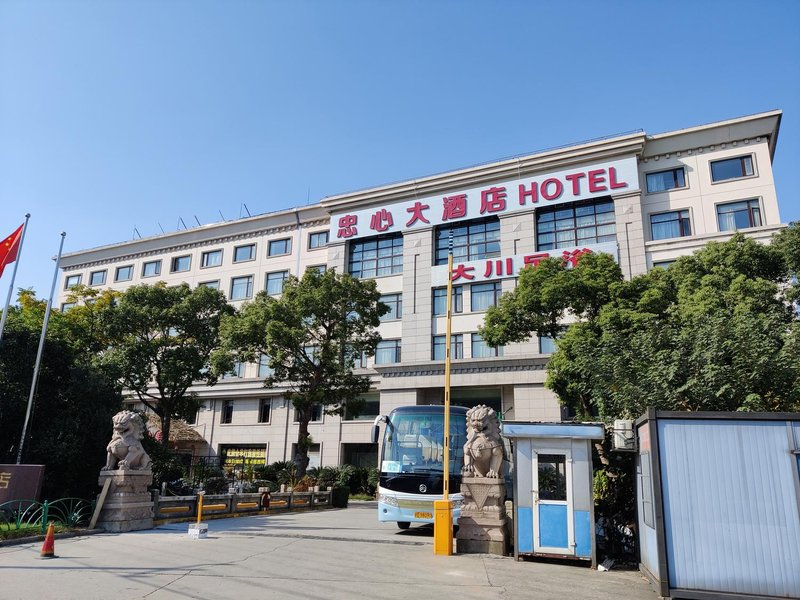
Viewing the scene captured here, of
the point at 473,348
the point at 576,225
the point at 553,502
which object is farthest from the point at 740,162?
the point at 553,502

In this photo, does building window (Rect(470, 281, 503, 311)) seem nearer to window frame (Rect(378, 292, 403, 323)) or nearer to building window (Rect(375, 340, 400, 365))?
window frame (Rect(378, 292, 403, 323))

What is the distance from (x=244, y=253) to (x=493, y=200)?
63.3 feet

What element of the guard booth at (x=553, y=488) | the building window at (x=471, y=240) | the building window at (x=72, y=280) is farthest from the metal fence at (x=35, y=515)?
the building window at (x=72, y=280)

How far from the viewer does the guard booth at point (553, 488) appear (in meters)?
10.7

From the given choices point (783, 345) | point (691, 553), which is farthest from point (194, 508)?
point (783, 345)

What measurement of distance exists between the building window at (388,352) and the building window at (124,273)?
23.9 metres

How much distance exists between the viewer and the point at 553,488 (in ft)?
36.3

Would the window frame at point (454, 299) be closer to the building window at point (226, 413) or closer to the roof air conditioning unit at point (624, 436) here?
the building window at point (226, 413)

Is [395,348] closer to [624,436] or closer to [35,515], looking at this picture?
[35,515]

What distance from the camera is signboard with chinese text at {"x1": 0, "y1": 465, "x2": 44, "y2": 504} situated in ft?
45.6

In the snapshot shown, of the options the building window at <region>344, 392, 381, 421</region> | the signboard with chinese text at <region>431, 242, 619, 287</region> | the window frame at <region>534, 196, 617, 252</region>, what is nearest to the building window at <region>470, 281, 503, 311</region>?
the signboard with chinese text at <region>431, 242, 619, 287</region>

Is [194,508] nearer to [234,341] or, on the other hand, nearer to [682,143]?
[234,341]

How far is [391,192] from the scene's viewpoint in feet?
120

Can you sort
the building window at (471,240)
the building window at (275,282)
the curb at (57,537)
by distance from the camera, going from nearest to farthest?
the curb at (57,537), the building window at (471,240), the building window at (275,282)
